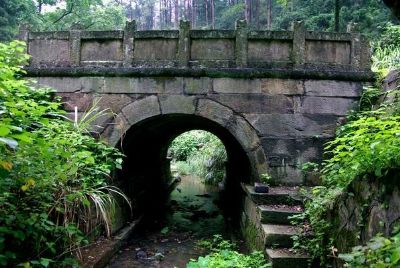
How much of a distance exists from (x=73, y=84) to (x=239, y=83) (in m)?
2.91

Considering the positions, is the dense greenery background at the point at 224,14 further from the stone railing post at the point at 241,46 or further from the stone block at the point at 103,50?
the stone railing post at the point at 241,46

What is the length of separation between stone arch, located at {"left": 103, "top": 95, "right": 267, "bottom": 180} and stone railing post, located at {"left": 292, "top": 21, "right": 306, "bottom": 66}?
1.36 m

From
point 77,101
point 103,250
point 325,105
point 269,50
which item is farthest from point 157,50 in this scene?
point 103,250

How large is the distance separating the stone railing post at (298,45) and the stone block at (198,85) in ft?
4.94

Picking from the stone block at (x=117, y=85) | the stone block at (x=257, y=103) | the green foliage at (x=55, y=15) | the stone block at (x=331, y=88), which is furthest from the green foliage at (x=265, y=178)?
the green foliage at (x=55, y=15)

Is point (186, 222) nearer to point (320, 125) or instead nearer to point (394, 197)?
point (320, 125)

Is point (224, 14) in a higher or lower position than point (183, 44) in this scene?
higher

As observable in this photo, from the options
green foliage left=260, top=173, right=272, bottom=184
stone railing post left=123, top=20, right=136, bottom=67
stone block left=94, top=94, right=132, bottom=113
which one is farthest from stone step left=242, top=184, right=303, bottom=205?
stone railing post left=123, top=20, right=136, bottom=67

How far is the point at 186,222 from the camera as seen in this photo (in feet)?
29.1

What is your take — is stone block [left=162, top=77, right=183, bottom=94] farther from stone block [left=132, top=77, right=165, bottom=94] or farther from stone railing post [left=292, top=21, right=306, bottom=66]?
stone railing post [left=292, top=21, right=306, bottom=66]

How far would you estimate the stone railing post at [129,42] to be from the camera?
6.46 meters

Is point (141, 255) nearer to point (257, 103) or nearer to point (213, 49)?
point (257, 103)

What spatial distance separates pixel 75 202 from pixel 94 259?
1038 mm

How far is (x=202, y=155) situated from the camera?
16391mm
